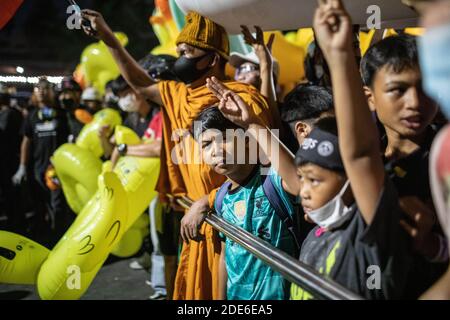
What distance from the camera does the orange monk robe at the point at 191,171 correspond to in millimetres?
2080

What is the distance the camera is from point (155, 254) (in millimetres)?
3633

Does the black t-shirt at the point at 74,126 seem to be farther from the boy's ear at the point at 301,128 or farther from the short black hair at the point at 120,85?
the boy's ear at the point at 301,128

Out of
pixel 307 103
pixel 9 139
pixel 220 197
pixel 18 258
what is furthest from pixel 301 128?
pixel 9 139

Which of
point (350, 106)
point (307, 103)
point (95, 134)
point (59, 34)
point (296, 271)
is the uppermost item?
point (59, 34)

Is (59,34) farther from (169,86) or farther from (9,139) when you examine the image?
(169,86)

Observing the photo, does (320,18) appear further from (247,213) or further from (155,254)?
(155,254)

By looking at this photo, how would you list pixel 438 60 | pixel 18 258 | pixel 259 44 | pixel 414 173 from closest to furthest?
pixel 438 60 < pixel 414 173 < pixel 259 44 < pixel 18 258

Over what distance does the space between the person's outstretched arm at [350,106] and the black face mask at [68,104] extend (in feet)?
16.2

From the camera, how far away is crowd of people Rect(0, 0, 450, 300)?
3.16ft

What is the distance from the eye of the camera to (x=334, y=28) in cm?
96

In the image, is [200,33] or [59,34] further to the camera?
[59,34]

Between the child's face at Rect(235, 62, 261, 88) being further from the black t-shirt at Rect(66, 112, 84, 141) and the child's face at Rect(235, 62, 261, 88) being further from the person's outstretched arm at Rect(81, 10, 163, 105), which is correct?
the black t-shirt at Rect(66, 112, 84, 141)

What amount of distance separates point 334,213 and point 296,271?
164mm
